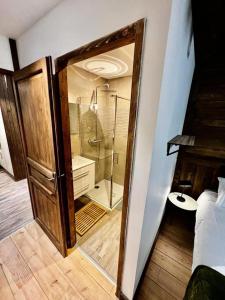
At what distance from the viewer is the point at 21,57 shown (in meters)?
1.49

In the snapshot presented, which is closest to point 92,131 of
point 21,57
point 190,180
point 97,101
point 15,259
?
point 97,101

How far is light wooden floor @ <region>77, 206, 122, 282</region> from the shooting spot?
1.55 metres

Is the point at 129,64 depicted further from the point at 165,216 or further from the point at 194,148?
the point at 165,216

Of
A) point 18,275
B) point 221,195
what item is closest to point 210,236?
point 221,195

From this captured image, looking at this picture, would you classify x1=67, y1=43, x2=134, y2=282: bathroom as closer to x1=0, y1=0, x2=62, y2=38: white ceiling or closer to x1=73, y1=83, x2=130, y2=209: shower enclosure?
x1=73, y1=83, x2=130, y2=209: shower enclosure

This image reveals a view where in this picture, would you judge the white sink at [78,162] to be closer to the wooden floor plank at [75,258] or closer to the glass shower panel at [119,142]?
the glass shower panel at [119,142]

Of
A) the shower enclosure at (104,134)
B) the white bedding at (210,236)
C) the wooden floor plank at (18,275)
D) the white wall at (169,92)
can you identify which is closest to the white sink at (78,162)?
the shower enclosure at (104,134)

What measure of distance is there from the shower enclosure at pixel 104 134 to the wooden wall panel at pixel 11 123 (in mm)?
1552

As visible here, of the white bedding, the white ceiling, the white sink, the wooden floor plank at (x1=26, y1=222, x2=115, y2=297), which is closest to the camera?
the white ceiling

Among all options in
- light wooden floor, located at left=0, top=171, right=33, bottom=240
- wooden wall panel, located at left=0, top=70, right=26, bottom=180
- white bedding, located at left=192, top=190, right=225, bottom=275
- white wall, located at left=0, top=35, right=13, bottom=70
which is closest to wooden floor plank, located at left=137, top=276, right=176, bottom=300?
white bedding, located at left=192, top=190, right=225, bottom=275

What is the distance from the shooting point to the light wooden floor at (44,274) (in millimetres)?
1275

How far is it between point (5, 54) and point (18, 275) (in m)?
2.42

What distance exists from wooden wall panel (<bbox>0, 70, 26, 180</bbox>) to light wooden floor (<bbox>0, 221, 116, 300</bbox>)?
1785 mm

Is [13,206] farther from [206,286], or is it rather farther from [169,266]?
[206,286]
